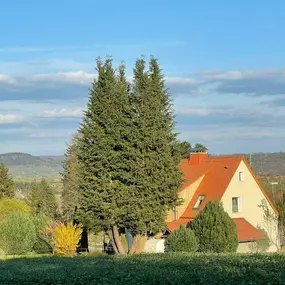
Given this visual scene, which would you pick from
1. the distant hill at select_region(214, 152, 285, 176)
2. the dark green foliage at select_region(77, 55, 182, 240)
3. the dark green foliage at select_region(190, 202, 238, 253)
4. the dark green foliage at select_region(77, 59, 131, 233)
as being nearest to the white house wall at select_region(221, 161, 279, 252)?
the dark green foliage at select_region(77, 55, 182, 240)

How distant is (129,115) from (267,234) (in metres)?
15.1

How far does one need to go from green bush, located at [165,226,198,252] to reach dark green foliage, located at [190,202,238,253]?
105 cm

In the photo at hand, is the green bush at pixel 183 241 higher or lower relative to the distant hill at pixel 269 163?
lower

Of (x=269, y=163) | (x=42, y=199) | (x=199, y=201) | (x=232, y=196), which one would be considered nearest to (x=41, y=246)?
(x=199, y=201)

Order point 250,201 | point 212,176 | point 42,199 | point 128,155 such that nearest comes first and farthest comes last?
point 128,155 → point 212,176 → point 250,201 → point 42,199

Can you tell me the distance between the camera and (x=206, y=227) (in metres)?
32.1

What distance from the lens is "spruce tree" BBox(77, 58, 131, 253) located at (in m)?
34.9

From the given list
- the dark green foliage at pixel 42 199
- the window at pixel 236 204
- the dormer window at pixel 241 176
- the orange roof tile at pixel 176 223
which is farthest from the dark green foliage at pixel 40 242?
the dark green foliage at pixel 42 199

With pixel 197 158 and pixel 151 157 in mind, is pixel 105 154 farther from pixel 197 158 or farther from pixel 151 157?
pixel 197 158

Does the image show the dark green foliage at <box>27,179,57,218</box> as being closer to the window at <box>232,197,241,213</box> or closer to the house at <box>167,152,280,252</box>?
the house at <box>167,152,280,252</box>

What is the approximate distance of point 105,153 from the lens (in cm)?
3503

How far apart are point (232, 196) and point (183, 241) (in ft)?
39.7

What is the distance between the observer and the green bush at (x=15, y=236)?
41875 mm

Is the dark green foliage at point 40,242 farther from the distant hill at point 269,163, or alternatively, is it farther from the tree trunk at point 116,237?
the distant hill at point 269,163
